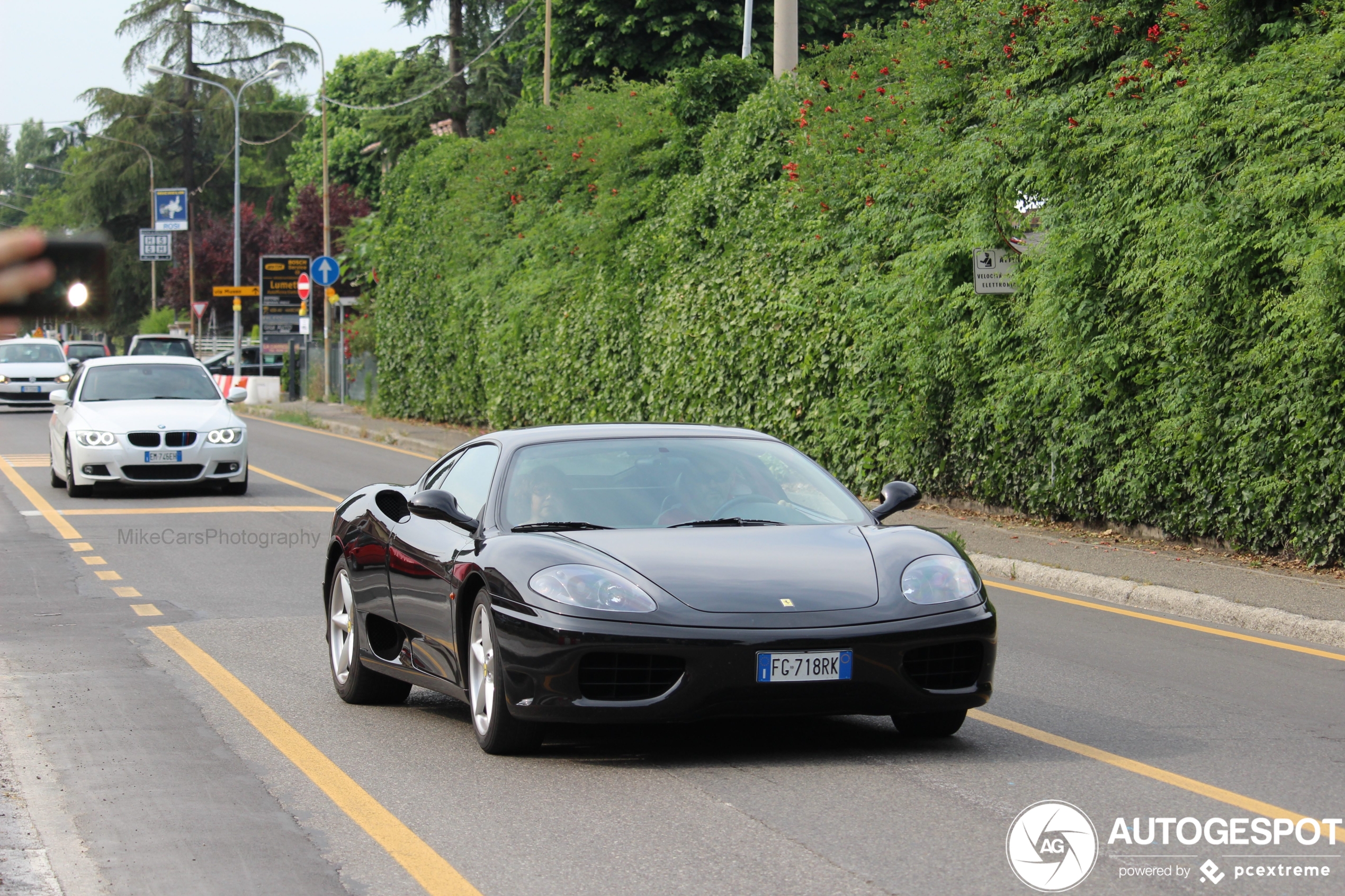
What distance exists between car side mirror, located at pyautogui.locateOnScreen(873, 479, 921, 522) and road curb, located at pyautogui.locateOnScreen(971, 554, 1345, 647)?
3.71m

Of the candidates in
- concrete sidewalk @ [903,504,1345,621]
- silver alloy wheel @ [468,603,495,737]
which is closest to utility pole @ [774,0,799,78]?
concrete sidewalk @ [903,504,1345,621]

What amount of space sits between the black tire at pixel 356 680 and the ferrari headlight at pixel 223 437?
11593mm

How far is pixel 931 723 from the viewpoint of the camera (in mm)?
7215

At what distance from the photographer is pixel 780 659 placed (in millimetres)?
6543

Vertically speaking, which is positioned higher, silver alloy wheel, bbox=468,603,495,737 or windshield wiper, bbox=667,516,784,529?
windshield wiper, bbox=667,516,784,529

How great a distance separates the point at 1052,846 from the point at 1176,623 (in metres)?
5.93

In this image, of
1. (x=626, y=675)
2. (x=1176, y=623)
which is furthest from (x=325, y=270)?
(x=626, y=675)

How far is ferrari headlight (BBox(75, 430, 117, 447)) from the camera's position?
63.9ft

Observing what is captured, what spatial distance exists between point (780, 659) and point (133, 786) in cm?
251

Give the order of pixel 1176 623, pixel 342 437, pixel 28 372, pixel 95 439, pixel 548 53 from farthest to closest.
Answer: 1. pixel 28 372
2. pixel 548 53
3. pixel 342 437
4. pixel 95 439
5. pixel 1176 623

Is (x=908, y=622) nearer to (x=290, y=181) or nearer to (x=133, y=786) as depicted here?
(x=133, y=786)

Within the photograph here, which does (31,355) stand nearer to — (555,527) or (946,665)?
(555,527)

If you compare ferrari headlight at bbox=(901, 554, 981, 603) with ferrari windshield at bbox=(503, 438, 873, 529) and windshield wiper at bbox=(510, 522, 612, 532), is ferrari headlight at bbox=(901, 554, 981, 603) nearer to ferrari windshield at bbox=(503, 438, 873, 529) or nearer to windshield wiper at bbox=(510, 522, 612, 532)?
ferrari windshield at bbox=(503, 438, 873, 529)

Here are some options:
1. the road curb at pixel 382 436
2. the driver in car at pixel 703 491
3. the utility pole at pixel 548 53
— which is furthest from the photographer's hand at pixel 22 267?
the utility pole at pixel 548 53
